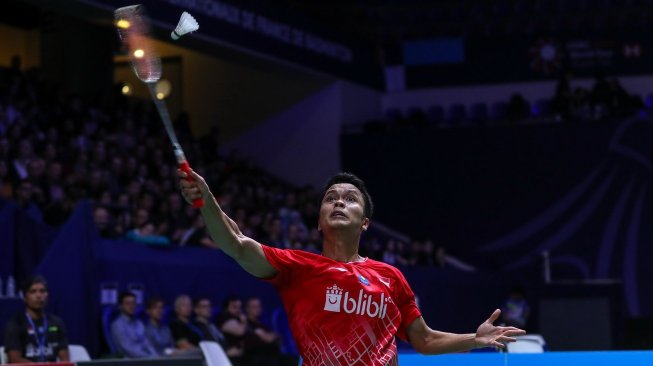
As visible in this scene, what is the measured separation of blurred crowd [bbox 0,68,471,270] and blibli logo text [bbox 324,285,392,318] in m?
8.20

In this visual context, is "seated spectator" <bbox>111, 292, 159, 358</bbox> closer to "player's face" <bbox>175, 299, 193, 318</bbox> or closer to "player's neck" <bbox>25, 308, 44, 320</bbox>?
"player's face" <bbox>175, 299, 193, 318</bbox>

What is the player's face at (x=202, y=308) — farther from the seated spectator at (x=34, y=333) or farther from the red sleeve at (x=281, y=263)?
the red sleeve at (x=281, y=263)

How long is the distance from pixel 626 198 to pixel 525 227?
2031 millimetres

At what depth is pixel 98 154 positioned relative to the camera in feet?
51.6

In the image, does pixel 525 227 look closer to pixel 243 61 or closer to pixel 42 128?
pixel 243 61

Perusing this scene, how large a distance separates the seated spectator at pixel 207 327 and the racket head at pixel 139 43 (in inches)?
318

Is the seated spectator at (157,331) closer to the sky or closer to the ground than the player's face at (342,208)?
closer to the ground

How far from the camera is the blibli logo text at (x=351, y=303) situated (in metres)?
4.66

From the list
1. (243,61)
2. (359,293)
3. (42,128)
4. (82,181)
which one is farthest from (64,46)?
(359,293)

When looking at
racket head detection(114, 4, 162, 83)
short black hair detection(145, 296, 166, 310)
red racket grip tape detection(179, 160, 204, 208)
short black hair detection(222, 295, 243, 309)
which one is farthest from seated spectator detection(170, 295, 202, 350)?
red racket grip tape detection(179, 160, 204, 208)

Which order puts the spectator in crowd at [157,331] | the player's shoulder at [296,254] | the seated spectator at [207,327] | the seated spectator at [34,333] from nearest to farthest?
1. the player's shoulder at [296,254]
2. the seated spectator at [34,333]
3. the spectator in crowd at [157,331]
4. the seated spectator at [207,327]

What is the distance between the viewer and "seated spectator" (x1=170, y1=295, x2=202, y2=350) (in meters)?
12.3

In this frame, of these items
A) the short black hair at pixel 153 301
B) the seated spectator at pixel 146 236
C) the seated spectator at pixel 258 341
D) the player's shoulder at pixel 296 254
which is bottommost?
the seated spectator at pixel 258 341

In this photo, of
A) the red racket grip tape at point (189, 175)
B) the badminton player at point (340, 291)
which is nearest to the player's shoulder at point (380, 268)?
the badminton player at point (340, 291)
